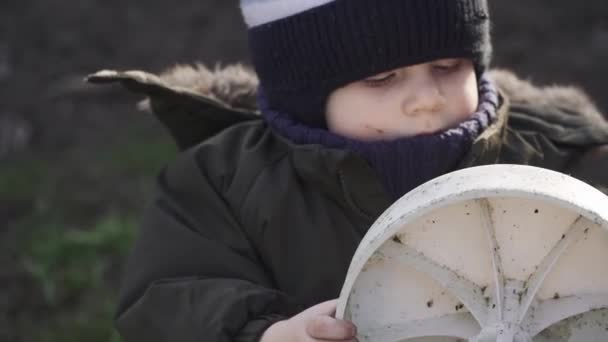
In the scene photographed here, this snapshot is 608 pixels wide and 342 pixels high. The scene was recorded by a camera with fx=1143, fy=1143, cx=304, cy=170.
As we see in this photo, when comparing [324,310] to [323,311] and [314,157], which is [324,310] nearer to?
[323,311]

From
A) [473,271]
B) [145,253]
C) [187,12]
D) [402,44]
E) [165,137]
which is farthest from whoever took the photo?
[187,12]

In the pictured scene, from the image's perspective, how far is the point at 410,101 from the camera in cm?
185

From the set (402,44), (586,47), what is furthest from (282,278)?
(586,47)

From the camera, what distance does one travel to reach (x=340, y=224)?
195cm

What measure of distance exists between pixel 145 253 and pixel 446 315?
26.8 inches

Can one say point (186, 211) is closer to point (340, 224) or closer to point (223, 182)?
point (223, 182)

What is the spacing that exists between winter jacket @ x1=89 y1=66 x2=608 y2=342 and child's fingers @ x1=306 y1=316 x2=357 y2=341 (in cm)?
23

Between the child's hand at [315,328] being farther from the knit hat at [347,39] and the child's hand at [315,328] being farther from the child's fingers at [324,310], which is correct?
the knit hat at [347,39]

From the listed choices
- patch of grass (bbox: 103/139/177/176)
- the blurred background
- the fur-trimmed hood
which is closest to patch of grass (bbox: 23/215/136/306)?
the blurred background

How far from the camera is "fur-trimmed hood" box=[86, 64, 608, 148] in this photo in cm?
215

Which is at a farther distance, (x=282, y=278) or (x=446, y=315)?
(x=282, y=278)

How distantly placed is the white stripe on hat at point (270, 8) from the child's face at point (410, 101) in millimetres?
151

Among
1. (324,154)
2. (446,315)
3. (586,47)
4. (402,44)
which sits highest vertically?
(402,44)

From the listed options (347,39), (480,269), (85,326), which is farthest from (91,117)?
(480,269)
